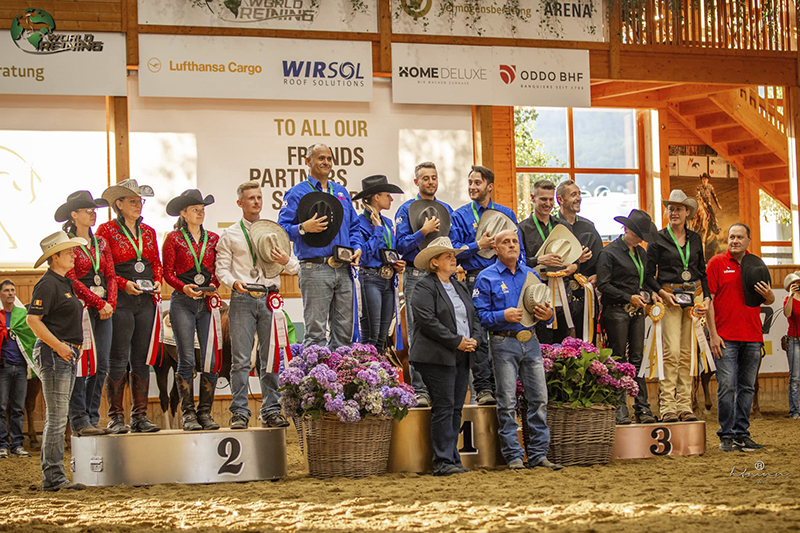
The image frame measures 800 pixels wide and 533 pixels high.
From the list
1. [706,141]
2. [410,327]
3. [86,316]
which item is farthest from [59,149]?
[706,141]

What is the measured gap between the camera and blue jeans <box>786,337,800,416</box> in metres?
9.91

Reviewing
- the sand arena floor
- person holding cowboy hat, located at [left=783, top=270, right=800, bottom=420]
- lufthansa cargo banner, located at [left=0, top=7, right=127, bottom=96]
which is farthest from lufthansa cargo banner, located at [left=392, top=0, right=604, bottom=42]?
the sand arena floor

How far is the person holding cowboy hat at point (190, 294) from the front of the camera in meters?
6.04

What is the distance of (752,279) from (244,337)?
3.86 meters

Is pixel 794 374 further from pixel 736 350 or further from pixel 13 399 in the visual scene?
pixel 13 399

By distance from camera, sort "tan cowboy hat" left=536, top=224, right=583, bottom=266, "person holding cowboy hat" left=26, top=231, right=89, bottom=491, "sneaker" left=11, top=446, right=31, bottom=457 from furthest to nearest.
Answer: "sneaker" left=11, top=446, right=31, bottom=457
"tan cowboy hat" left=536, top=224, right=583, bottom=266
"person holding cowboy hat" left=26, top=231, right=89, bottom=491

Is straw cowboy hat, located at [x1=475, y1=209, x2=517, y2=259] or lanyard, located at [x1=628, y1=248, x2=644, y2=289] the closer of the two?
straw cowboy hat, located at [x1=475, y1=209, x2=517, y2=259]

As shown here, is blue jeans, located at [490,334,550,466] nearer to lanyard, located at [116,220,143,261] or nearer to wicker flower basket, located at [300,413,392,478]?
wicker flower basket, located at [300,413,392,478]

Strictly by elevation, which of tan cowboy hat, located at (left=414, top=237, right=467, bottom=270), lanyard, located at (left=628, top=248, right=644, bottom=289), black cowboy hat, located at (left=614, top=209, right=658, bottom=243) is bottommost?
lanyard, located at (left=628, top=248, right=644, bottom=289)

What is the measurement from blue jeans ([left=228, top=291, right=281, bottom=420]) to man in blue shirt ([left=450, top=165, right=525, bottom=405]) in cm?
151

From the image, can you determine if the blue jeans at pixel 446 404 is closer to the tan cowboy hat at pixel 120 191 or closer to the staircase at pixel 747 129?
the tan cowboy hat at pixel 120 191

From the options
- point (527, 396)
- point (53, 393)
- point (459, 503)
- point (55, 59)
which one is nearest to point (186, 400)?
point (53, 393)

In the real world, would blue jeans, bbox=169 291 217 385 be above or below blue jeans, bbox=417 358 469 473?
above

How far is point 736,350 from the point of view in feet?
22.4
